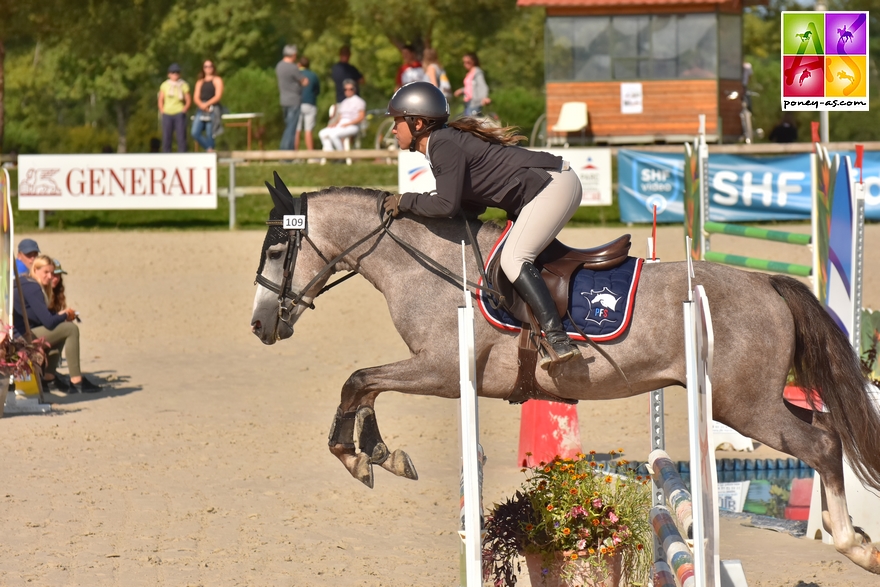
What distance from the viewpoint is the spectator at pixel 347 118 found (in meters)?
17.3

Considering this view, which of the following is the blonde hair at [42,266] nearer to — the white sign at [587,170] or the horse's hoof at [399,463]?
the horse's hoof at [399,463]

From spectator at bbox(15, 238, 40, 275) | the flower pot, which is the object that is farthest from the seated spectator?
the flower pot

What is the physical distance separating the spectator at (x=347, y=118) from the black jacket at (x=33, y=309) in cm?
856

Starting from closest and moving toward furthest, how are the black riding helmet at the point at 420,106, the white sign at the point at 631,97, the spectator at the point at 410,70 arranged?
the black riding helmet at the point at 420,106
the spectator at the point at 410,70
the white sign at the point at 631,97

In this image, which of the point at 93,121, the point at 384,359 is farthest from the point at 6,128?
the point at 384,359

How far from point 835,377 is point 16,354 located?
19.5 feet

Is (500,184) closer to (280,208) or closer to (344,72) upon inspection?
(280,208)

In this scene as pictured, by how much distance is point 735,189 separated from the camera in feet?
50.2

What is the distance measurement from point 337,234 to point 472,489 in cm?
157

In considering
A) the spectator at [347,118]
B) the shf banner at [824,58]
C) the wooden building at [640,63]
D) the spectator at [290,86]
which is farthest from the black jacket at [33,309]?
the wooden building at [640,63]

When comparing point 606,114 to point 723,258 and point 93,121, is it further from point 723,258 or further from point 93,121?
point 93,121

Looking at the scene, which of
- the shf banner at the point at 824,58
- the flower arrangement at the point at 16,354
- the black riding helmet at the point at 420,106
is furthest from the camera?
the flower arrangement at the point at 16,354

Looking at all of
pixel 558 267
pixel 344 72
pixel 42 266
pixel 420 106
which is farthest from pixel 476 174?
pixel 344 72

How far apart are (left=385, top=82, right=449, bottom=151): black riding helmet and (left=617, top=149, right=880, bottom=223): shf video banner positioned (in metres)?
11.1
